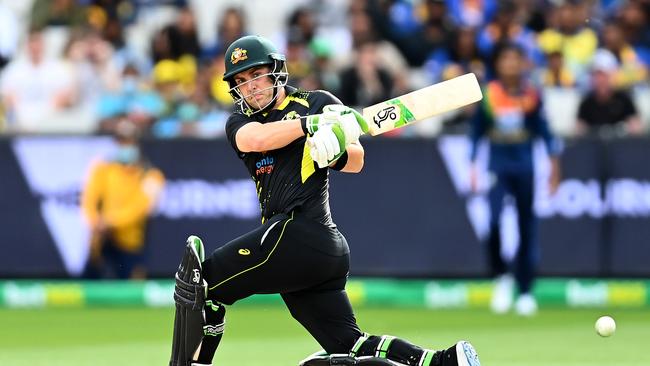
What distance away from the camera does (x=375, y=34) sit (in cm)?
1426

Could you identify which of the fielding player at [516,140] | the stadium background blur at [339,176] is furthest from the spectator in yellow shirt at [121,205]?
the fielding player at [516,140]

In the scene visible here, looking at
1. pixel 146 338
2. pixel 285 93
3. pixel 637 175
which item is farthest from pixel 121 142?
pixel 285 93

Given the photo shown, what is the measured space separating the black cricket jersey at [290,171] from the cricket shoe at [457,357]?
2.49ft

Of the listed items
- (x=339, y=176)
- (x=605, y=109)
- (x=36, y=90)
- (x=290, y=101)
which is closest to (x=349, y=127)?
(x=290, y=101)

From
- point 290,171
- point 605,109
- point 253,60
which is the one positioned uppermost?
point 253,60

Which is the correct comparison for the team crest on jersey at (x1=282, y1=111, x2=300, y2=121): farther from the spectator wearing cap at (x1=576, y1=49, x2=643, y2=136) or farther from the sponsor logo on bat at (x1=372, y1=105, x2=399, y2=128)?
the spectator wearing cap at (x1=576, y1=49, x2=643, y2=136)

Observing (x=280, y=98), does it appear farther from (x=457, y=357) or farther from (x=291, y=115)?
(x=457, y=357)

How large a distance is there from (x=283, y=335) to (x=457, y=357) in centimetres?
405

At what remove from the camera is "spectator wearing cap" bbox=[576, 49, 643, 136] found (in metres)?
12.8

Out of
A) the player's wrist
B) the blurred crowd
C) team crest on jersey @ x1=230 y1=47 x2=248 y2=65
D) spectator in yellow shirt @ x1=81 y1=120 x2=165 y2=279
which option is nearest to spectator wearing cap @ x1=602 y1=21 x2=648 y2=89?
the blurred crowd

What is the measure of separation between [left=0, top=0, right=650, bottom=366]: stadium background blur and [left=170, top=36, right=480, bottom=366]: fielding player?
2187mm

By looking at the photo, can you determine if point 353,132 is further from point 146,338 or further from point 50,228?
point 50,228

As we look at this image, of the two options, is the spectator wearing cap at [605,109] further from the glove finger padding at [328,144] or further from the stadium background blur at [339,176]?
the glove finger padding at [328,144]

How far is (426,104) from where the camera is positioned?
6.14m
